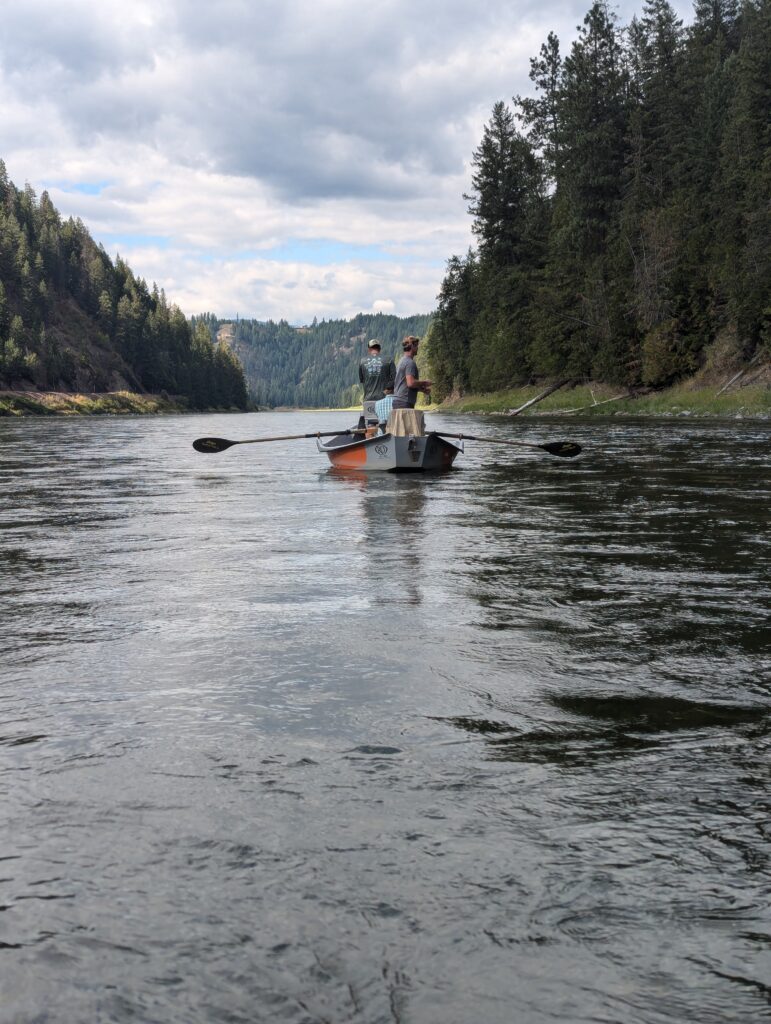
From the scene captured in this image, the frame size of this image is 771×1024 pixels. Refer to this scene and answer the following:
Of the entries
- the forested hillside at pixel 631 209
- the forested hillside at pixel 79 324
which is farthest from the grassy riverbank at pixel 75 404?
the forested hillside at pixel 631 209

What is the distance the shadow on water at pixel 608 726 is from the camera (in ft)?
13.3

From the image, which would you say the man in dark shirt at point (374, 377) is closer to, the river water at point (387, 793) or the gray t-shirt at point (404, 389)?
the gray t-shirt at point (404, 389)

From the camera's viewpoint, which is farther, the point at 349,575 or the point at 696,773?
the point at 349,575

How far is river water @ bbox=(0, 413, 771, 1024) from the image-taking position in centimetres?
249

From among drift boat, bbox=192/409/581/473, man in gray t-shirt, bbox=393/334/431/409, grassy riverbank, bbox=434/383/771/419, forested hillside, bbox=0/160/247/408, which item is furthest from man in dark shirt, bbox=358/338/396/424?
forested hillside, bbox=0/160/247/408

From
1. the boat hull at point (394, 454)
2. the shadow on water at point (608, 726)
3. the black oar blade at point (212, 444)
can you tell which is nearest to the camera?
the shadow on water at point (608, 726)

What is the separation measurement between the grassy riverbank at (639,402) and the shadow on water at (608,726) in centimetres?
3947

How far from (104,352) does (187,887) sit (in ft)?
570

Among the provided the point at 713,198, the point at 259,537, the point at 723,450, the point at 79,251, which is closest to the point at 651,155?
the point at 713,198

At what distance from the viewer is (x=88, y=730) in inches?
172

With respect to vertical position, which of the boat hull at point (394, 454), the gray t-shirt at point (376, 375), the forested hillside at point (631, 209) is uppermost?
the forested hillside at point (631, 209)

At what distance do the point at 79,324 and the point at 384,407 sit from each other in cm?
16491

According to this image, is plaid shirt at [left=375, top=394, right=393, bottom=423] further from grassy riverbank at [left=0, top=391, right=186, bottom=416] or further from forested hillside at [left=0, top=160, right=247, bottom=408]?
forested hillside at [left=0, top=160, right=247, bottom=408]

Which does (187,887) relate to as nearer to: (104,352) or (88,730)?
(88,730)
